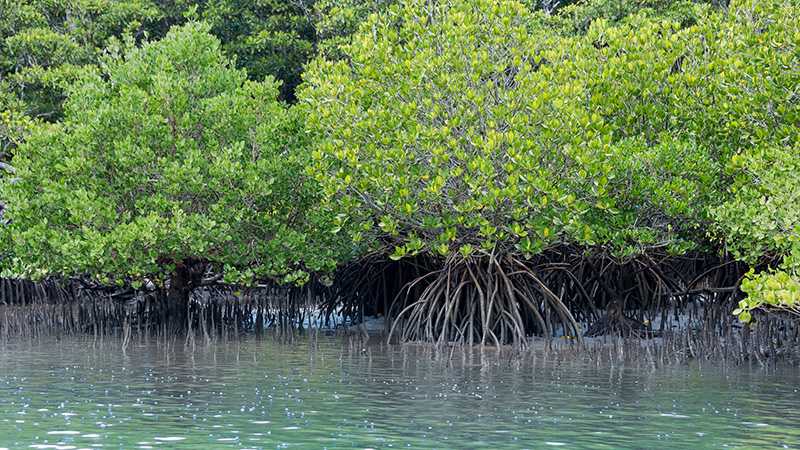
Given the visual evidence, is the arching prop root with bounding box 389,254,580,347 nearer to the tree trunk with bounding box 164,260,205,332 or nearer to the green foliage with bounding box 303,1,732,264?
the green foliage with bounding box 303,1,732,264

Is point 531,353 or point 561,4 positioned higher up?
point 561,4

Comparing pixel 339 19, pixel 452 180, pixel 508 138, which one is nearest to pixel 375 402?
pixel 508 138

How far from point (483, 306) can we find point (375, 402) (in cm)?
595

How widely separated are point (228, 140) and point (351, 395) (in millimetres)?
8073

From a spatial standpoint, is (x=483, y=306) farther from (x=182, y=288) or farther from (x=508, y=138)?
(x=182, y=288)

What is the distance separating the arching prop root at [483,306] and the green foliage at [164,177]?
85.5 inches

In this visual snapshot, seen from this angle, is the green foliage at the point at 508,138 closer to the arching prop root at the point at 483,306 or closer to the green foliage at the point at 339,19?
the arching prop root at the point at 483,306

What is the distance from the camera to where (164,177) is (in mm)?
20359

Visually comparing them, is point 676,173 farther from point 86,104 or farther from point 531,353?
point 86,104

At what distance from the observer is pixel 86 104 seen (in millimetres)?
21266

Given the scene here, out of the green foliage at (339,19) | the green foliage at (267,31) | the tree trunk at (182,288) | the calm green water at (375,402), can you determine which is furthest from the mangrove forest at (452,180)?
the green foliage at (267,31)

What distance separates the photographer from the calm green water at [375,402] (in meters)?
11.4

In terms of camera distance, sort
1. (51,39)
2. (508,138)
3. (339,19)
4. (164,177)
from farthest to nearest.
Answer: (339,19)
(51,39)
(164,177)
(508,138)

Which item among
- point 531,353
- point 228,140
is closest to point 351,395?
point 531,353
